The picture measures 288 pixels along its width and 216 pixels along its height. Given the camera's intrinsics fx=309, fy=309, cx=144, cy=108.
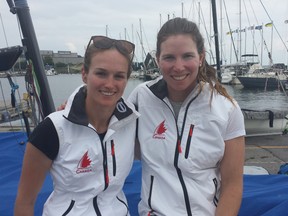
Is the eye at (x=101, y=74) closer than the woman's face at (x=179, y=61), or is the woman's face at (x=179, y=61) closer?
the eye at (x=101, y=74)

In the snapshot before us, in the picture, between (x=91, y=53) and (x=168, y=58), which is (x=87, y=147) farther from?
(x=168, y=58)

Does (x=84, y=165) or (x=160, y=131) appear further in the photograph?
(x=160, y=131)

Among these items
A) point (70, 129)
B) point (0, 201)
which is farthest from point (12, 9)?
point (70, 129)

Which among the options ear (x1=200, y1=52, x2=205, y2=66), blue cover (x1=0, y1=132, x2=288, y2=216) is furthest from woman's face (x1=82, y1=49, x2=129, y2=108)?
blue cover (x1=0, y1=132, x2=288, y2=216)

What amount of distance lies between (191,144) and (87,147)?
0.72 metres

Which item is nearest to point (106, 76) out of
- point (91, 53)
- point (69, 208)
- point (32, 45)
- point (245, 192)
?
point (91, 53)

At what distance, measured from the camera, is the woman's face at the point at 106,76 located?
2.02 meters

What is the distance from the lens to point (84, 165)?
204 centimetres

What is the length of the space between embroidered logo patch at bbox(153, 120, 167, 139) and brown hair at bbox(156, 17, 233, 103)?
0.44 meters

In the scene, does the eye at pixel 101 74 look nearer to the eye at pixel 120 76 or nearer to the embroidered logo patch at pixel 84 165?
the eye at pixel 120 76

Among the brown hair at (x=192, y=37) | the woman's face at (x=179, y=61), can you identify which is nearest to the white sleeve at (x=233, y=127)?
the brown hair at (x=192, y=37)

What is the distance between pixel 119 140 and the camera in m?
2.19

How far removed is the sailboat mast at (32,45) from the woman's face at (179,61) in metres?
2.34

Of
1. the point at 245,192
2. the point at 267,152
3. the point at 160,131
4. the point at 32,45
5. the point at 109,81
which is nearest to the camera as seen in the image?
the point at 109,81
